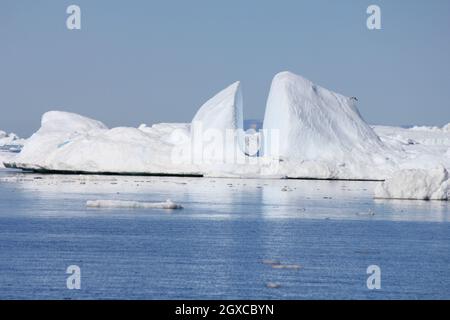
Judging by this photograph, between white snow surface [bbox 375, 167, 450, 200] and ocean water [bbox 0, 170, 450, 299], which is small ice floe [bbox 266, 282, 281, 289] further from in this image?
white snow surface [bbox 375, 167, 450, 200]

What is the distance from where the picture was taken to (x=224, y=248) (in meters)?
21.7

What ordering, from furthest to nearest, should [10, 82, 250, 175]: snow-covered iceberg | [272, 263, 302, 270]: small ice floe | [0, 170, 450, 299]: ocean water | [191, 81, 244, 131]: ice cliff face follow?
[10, 82, 250, 175]: snow-covered iceberg → [191, 81, 244, 131]: ice cliff face → [272, 263, 302, 270]: small ice floe → [0, 170, 450, 299]: ocean water

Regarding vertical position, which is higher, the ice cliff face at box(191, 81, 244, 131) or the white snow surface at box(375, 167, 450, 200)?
the ice cliff face at box(191, 81, 244, 131)

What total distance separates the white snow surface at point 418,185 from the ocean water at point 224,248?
25.6 inches

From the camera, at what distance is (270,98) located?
58750 millimetres

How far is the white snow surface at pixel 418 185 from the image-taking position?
3628cm

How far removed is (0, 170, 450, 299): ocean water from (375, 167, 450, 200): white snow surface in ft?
2.13

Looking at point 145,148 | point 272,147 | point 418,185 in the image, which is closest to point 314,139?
point 272,147

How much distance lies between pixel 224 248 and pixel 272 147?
113 feet

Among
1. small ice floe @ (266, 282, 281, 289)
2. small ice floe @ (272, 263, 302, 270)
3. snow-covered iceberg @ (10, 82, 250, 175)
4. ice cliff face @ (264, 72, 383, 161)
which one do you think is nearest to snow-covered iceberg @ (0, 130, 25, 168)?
snow-covered iceberg @ (10, 82, 250, 175)

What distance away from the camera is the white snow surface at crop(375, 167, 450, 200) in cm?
3628
